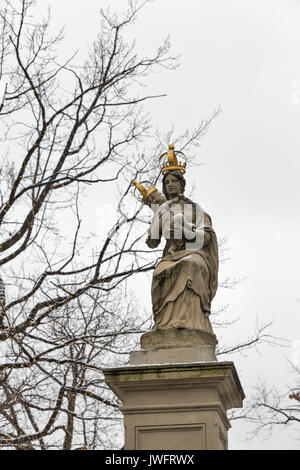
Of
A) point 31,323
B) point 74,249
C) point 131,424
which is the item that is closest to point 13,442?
point 31,323

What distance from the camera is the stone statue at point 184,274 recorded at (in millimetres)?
7945

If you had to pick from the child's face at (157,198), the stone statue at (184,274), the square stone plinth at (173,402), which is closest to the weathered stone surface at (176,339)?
the stone statue at (184,274)

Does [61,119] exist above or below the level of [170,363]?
above

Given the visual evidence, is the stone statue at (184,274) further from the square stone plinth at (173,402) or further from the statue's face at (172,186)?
the square stone plinth at (173,402)

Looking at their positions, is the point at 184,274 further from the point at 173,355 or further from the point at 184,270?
the point at 173,355

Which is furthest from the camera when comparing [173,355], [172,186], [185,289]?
[172,186]

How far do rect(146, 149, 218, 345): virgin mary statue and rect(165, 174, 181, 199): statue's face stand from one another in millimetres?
89

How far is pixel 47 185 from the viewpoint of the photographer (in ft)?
48.8

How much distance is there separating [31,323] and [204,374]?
6.73 m

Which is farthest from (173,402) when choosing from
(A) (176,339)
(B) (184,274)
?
(B) (184,274)

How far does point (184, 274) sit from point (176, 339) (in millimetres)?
687

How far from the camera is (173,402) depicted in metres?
7.60
